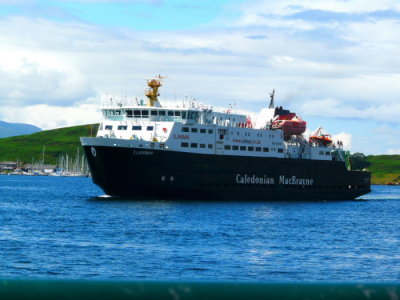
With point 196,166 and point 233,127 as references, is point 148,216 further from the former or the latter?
point 233,127

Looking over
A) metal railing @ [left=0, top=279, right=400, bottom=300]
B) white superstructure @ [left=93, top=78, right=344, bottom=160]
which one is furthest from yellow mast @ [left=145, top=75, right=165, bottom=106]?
metal railing @ [left=0, top=279, right=400, bottom=300]

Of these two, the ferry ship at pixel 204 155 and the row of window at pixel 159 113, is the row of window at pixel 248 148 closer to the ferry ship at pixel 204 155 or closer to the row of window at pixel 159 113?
the ferry ship at pixel 204 155

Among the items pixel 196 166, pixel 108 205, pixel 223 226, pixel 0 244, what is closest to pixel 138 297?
pixel 0 244

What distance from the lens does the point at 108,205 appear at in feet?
163

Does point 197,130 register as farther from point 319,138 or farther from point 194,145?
point 319,138

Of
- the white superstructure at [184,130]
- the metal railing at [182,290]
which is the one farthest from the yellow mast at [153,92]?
the metal railing at [182,290]

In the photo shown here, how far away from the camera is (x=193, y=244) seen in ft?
96.6

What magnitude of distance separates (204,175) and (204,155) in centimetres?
167

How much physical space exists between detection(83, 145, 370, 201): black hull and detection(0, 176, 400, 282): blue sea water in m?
2.02

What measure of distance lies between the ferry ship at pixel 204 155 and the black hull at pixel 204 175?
77 millimetres

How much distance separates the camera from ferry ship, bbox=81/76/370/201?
5200 centimetres

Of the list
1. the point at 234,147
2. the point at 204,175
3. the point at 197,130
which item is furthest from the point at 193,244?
the point at 234,147

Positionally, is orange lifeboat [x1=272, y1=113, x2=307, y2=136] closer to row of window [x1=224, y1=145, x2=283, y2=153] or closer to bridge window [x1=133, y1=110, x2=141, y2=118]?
row of window [x1=224, y1=145, x2=283, y2=153]

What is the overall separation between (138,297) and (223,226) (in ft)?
118
